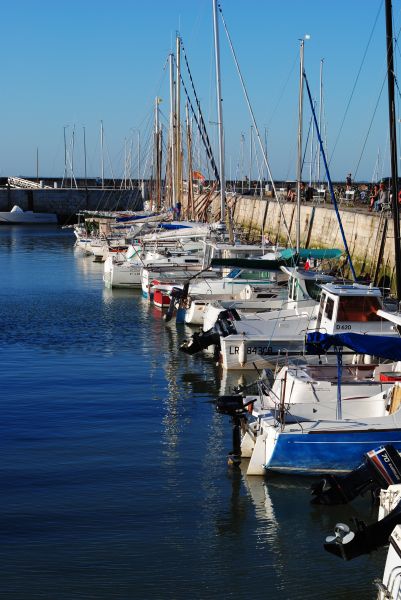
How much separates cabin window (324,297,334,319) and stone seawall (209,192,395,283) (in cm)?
1047

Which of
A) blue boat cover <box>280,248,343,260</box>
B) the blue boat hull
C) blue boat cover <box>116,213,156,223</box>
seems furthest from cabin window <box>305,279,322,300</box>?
blue boat cover <box>116,213,156,223</box>

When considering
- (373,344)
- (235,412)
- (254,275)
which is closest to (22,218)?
(254,275)

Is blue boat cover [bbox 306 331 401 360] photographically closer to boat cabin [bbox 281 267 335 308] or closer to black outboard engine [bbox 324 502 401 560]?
black outboard engine [bbox 324 502 401 560]

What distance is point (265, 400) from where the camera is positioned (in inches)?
708

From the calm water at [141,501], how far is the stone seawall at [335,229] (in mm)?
10460

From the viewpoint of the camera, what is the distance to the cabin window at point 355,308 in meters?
21.7

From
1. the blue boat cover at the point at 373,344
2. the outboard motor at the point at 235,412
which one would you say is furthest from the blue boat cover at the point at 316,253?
the outboard motor at the point at 235,412

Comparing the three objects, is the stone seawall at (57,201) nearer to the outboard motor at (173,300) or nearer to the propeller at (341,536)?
the outboard motor at (173,300)

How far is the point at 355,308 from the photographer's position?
21.7 m

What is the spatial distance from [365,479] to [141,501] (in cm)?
360

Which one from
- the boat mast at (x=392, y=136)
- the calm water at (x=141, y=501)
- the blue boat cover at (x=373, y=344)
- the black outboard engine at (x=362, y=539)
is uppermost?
the boat mast at (x=392, y=136)

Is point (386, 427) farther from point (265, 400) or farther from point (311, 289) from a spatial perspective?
point (311, 289)

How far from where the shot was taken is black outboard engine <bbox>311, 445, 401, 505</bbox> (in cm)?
1368

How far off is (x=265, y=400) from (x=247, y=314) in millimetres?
9649
